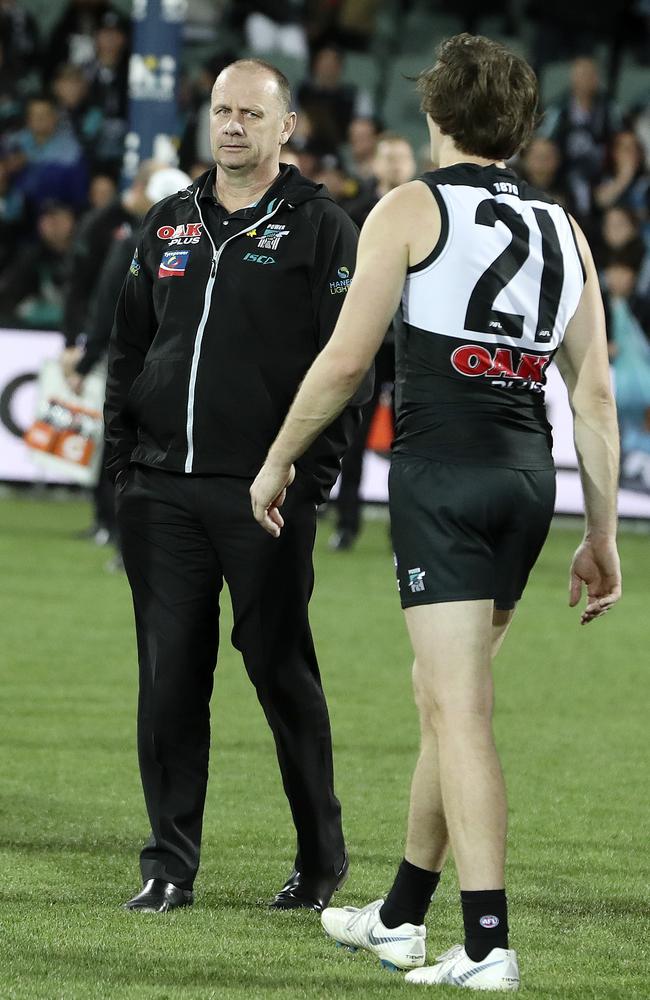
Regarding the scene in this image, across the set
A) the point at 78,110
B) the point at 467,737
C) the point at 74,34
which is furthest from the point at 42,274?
the point at 467,737

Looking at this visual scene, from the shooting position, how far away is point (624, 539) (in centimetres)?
1428

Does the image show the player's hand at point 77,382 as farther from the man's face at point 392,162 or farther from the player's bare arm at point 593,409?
the player's bare arm at point 593,409

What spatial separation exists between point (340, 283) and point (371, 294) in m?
0.88

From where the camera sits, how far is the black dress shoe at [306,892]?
15.1ft


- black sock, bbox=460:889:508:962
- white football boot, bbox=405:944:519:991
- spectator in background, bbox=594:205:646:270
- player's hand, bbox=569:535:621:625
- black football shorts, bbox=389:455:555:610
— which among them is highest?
black football shorts, bbox=389:455:555:610

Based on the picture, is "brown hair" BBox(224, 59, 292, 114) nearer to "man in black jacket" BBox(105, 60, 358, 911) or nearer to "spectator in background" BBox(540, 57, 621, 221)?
"man in black jacket" BBox(105, 60, 358, 911)

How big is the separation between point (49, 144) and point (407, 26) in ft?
15.8

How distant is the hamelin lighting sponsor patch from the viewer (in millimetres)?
4609

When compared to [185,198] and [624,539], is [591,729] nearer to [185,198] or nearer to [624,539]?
[185,198]

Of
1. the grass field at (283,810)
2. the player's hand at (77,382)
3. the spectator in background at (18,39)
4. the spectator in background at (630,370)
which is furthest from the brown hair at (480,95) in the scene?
the spectator in background at (18,39)

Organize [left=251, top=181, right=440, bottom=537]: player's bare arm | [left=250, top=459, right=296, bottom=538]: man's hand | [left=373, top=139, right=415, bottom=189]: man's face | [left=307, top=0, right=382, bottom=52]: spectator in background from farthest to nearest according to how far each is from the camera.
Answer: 1. [left=307, top=0, right=382, bottom=52]: spectator in background
2. [left=373, top=139, right=415, bottom=189]: man's face
3. [left=250, top=459, right=296, bottom=538]: man's hand
4. [left=251, top=181, right=440, bottom=537]: player's bare arm

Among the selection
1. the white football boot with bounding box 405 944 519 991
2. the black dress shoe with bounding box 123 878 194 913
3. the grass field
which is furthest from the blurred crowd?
the white football boot with bounding box 405 944 519 991

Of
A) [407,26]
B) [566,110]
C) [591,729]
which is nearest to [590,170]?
[566,110]

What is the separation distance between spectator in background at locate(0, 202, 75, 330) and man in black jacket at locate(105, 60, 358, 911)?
13525mm
